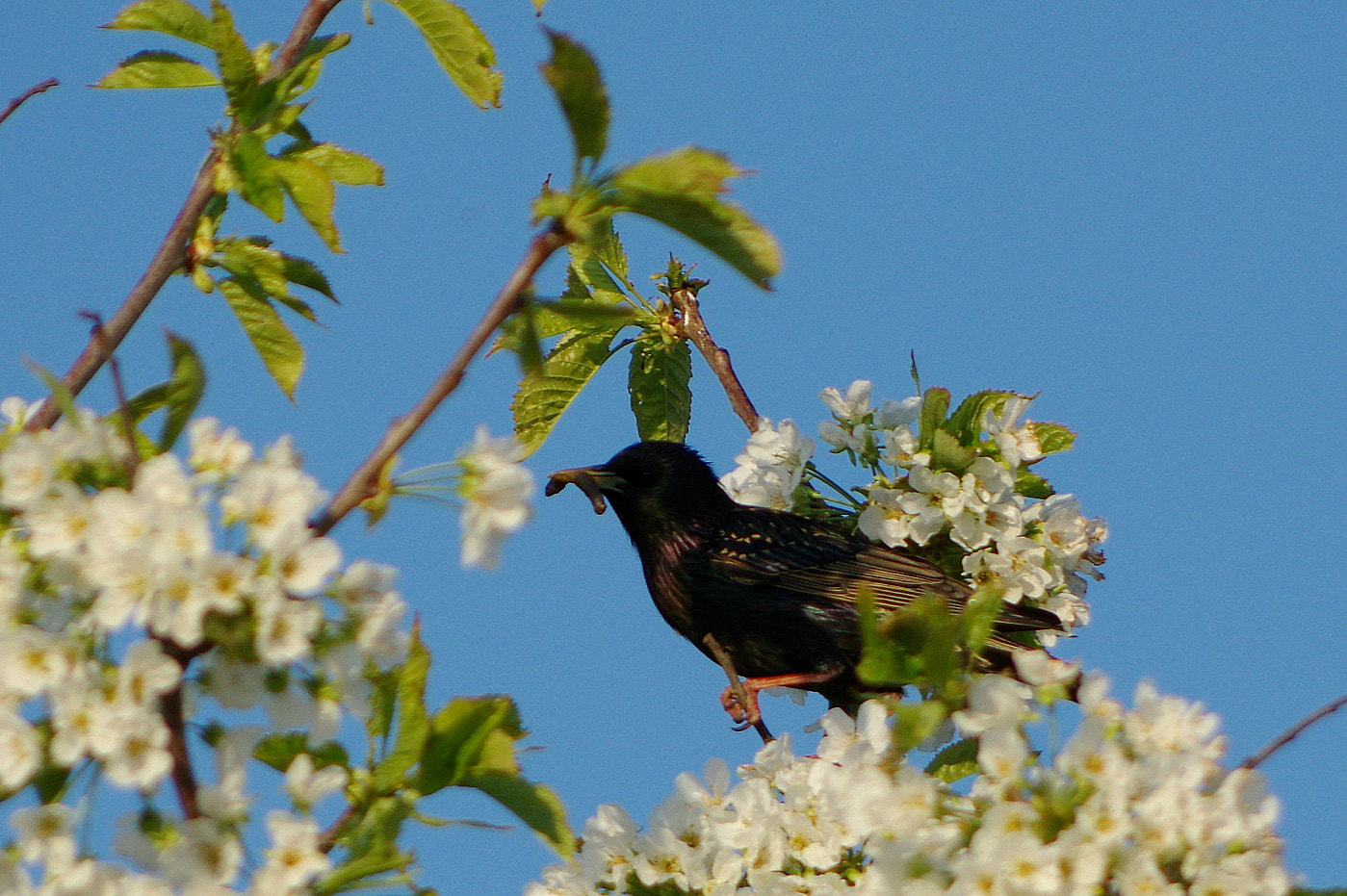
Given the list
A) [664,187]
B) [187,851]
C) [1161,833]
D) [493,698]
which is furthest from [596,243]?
[1161,833]

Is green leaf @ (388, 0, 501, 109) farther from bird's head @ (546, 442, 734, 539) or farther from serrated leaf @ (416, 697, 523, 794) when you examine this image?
bird's head @ (546, 442, 734, 539)

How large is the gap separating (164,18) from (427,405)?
5.54ft

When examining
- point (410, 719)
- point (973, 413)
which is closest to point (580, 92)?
point (410, 719)

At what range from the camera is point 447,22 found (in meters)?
3.35

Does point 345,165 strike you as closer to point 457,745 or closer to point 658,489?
point 457,745

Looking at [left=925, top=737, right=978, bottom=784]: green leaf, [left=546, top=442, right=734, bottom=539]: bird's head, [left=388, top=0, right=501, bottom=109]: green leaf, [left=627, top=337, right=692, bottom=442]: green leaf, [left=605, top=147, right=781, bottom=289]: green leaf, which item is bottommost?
[left=605, top=147, right=781, bottom=289]: green leaf

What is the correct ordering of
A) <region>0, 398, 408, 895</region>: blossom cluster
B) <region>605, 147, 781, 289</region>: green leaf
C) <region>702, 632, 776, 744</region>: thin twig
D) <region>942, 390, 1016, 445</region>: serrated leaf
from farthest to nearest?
<region>942, 390, 1016, 445</region>: serrated leaf
<region>702, 632, 776, 744</region>: thin twig
<region>605, 147, 781, 289</region>: green leaf
<region>0, 398, 408, 895</region>: blossom cluster

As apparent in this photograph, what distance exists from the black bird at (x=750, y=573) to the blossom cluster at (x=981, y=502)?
30.8 inches

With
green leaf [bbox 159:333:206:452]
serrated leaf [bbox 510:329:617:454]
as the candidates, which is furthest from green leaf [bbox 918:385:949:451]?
green leaf [bbox 159:333:206:452]

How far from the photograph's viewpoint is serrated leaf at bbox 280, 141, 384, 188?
10.9 ft

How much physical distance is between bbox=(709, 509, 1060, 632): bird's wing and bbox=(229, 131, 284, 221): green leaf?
10.1ft

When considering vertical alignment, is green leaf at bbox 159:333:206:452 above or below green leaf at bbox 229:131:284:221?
below

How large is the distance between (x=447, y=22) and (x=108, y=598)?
6.17 feet

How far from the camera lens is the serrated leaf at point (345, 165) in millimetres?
3316
